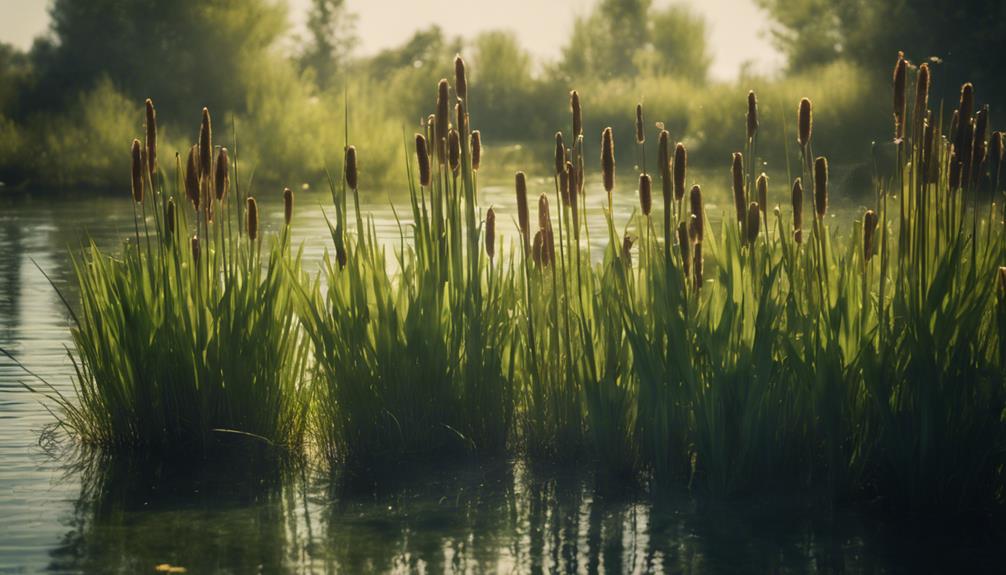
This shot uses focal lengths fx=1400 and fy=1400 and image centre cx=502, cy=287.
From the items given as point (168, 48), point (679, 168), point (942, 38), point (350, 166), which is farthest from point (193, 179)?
point (168, 48)

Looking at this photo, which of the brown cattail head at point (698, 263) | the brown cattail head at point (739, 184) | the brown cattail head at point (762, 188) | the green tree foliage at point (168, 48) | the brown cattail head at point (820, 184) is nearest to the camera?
the brown cattail head at point (820, 184)

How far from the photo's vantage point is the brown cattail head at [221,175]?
544cm

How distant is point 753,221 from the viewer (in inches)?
195

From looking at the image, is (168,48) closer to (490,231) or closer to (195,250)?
(195,250)

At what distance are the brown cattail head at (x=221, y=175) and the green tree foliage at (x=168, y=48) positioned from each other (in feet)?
92.4

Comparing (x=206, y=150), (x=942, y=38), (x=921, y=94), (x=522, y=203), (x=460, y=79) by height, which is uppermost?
(x=942, y=38)

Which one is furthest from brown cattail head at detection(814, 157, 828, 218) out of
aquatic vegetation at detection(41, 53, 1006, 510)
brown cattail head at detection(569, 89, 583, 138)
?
brown cattail head at detection(569, 89, 583, 138)

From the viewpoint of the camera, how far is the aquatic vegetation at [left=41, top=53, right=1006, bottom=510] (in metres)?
4.86

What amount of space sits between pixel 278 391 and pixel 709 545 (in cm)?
199

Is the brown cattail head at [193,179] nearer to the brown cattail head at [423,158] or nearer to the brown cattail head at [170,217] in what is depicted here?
the brown cattail head at [170,217]

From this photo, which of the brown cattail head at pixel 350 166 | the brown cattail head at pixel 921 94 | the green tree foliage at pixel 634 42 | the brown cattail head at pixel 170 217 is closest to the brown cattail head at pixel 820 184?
the brown cattail head at pixel 921 94

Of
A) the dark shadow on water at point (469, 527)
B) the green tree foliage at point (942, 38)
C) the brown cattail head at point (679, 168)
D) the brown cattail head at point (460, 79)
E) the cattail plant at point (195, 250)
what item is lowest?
the dark shadow on water at point (469, 527)

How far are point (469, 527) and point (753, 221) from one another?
146 cm

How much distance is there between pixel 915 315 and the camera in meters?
4.79
